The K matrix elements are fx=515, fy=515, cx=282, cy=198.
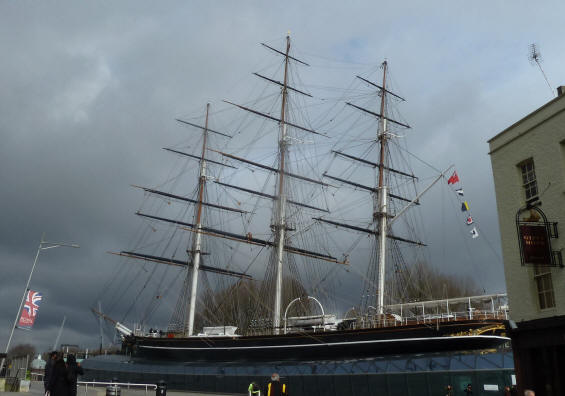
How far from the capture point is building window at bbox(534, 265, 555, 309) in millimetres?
14109

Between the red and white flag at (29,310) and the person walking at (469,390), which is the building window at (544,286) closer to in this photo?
the person walking at (469,390)

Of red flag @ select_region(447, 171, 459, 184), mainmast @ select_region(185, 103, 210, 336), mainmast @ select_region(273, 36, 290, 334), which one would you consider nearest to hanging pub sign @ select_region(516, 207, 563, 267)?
red flag @ select_region(447, 171, 459, 184)

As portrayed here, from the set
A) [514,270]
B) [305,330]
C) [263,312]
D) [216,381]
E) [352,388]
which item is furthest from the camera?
[263,312]

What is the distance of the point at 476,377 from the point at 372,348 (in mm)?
9309

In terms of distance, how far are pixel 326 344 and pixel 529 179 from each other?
70.1ft

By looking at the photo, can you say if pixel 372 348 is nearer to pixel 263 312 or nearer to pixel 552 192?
pixel 552 192

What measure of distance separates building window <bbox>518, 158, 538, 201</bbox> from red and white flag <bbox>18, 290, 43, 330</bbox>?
892 inches

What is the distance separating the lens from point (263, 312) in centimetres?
5359

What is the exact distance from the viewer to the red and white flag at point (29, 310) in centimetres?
2491

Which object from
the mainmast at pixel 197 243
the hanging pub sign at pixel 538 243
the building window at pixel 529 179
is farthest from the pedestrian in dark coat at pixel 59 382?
the mainmast at pixel 197 243

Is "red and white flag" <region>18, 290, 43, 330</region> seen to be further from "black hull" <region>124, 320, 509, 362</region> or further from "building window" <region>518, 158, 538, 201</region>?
"building window" <region>518, 158, 538, 201</region>

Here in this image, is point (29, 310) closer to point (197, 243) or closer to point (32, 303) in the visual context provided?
point (32, 303)

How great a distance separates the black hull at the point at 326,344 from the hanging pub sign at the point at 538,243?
15264mm

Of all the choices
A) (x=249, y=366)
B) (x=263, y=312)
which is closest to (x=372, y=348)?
(x=249, y=366)
